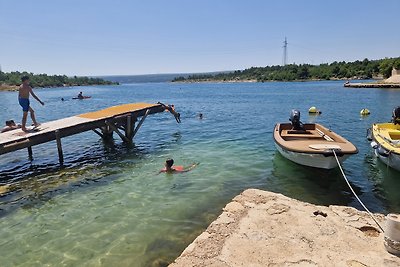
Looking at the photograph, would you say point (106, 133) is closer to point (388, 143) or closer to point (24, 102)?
point (24, 102)

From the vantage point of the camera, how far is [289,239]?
649 cm

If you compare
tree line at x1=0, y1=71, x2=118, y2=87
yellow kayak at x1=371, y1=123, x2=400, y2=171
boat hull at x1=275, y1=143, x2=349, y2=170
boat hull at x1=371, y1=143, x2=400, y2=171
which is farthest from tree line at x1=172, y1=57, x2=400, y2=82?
tree line at x1=0, y1=71, x2=118, y2=87

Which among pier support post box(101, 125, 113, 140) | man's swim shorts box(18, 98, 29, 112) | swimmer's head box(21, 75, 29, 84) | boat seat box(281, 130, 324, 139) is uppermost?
swimmer's head box(21, 75, 29, 84)

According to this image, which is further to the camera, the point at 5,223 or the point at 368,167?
the point at 368,167

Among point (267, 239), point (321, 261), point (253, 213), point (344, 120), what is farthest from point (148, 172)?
point (344, 120)

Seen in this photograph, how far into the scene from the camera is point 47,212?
9914 millimetres

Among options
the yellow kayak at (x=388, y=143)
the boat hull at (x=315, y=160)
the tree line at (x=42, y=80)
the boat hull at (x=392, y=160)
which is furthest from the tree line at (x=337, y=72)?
the tree line at (x=42, y=80)

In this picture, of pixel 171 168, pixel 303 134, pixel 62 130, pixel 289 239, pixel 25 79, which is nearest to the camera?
pixel 289 239

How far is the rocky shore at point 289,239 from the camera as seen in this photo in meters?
5.78

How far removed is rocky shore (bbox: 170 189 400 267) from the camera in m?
5.78

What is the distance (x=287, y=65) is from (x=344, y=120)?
158122 millimetres

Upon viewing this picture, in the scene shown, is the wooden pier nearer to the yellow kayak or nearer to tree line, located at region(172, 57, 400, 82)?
the yellow kayak

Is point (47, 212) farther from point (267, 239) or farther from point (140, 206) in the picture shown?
point (267, 239)

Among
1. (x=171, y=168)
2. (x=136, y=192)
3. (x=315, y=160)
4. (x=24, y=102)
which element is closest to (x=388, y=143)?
(x=315, y=160)
